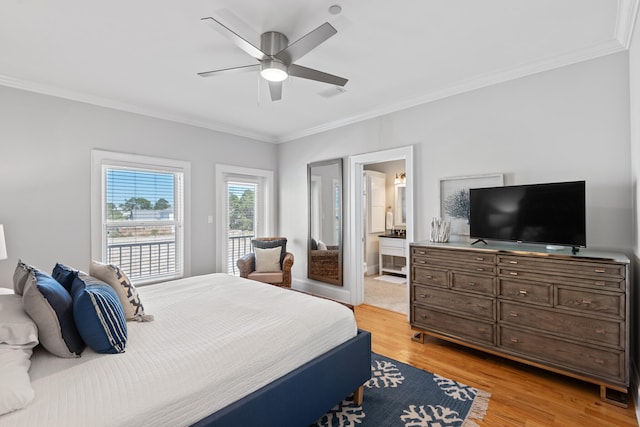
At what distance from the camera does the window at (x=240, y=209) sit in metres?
4.74

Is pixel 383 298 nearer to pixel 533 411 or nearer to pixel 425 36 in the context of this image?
pixel 533 411

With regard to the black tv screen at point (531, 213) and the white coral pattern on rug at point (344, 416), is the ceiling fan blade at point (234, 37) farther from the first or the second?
the white coral pattern on rug at point (344, 416)

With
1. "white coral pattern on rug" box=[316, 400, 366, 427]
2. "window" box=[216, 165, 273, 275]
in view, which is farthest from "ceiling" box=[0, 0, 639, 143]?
"white coral pattern on rug" box=[316, 400, 366, 427]

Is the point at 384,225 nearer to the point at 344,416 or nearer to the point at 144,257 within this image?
the point at 144,257

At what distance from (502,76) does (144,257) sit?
4.63 meters

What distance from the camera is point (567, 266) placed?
2318mm

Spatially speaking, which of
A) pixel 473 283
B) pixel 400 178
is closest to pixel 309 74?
pixel 473 283

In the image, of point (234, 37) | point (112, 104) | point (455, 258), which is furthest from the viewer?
point (112, 104)

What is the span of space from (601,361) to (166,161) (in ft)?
15.9

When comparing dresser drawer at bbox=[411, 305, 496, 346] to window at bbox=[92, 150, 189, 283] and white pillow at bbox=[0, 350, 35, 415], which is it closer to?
white pillow at bbox=[0, 350, 35, 415]

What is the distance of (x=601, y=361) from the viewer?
7.22 ft

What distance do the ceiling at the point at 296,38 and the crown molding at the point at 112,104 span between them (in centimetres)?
1

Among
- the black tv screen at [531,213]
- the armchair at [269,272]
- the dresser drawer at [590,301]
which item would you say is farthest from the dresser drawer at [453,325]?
the armchair at [269,272]

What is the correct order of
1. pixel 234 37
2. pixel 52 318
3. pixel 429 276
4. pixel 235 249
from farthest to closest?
pixel 235 249, pixel 429 276, pixel 234 37, pixel 52 318
